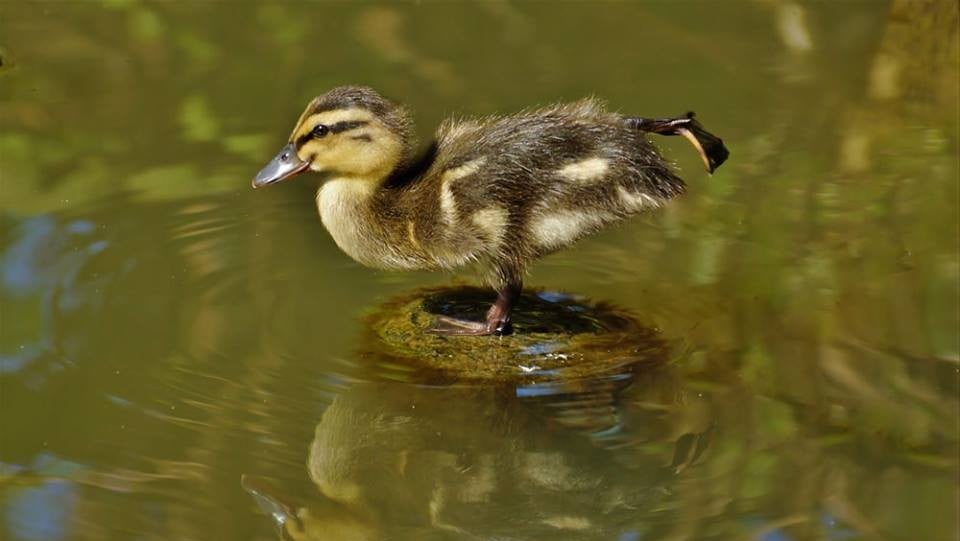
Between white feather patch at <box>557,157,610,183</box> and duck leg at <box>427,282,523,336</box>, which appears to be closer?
white feather patch at <box>557,157,610,183</box>

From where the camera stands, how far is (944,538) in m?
3.81

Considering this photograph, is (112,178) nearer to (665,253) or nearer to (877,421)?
(665,253)

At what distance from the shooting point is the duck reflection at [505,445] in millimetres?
3830

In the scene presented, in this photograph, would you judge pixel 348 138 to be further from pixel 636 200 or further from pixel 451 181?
pixel 636 200

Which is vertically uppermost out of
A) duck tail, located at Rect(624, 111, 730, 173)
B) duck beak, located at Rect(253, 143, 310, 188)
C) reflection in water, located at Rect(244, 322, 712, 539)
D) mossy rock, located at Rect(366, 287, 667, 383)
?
duck tail, located at Rect(624, 111, 730, 173)

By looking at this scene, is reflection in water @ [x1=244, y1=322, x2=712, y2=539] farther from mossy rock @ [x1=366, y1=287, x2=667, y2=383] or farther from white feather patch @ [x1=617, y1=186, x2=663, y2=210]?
white feather patch @ [x1=617, y1=186, x2=663, y2=210]

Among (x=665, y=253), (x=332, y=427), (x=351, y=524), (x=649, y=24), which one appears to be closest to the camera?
(x=351, y=524)

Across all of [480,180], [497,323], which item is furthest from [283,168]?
[497,323]

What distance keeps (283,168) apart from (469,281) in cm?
81

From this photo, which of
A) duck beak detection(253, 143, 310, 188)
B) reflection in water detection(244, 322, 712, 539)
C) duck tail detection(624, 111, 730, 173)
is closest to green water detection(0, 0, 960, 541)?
reflection in water detection(244, 322, 712, 539)

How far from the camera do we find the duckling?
4.60 m

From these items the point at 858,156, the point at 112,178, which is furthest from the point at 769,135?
the point at 112,178

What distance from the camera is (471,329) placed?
4.89 metres

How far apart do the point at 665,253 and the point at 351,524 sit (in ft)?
6.56
